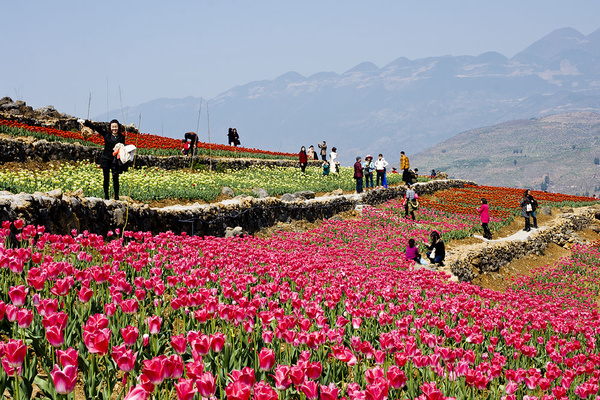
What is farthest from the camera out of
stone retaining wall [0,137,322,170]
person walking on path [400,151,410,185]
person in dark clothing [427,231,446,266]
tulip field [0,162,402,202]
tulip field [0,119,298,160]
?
person walking on path [400,151,410,185]

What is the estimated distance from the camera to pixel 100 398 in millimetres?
Answer: 3271

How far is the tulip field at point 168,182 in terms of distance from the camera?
13508mm

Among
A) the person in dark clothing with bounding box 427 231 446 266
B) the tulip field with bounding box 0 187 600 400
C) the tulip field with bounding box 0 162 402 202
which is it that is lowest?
the person in dark clothing with bounding box 427 231 446 266

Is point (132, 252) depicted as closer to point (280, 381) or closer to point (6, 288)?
point (6, 288)

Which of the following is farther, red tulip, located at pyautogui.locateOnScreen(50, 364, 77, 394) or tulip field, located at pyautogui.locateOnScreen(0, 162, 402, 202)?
tulip field, located at pyautogui.locateOnScreen(0, 162, 402, 202)

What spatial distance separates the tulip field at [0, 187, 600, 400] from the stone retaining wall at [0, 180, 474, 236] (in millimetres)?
853

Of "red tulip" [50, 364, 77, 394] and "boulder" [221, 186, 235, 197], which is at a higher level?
"boulder" [221, 186, 235, 197]

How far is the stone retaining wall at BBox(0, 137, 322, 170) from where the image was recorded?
59.7 feet

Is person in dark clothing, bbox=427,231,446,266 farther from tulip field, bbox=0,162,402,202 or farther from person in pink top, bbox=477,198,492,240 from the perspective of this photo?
tulip field, bbox=0,162,402,202

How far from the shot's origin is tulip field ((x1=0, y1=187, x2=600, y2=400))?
9.62 feet

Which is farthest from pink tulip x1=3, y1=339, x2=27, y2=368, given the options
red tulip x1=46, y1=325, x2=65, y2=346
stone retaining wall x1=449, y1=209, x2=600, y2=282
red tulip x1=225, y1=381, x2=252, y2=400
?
stone retaining wall x1=449, y1=209, x2=600, y2=282

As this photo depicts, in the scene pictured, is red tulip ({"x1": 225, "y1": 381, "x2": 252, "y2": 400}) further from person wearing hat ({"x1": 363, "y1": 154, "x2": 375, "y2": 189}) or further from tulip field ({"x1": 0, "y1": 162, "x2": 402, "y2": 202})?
person wearing hat ({"x1": 363, "y1": 154, "x2": 375, "y2": 189})

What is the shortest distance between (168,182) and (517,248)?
15471mm

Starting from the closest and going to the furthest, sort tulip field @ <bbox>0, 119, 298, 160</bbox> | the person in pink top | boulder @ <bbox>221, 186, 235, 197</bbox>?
boulder @ <bbox>221, 186, 235, 197</bbox> → tulip field @ <bbox>0, 119, 298, 160</bbox> → the person in pink top
